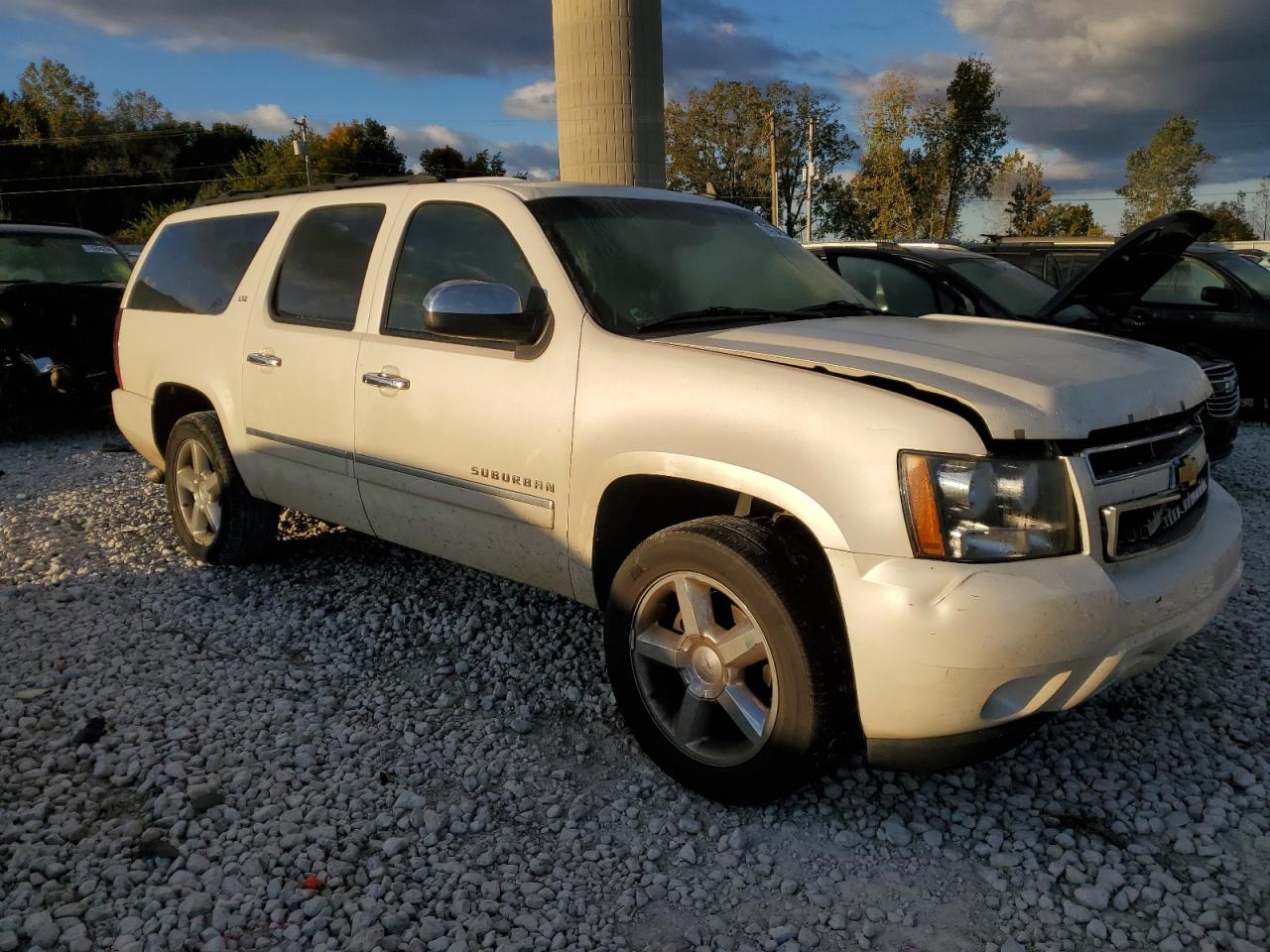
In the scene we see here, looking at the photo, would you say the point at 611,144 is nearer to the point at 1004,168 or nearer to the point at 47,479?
the point at 47,479

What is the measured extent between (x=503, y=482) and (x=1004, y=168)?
51290 millimetres

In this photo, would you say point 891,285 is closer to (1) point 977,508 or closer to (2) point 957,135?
(1) point 977,508

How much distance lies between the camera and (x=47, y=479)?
7195mm

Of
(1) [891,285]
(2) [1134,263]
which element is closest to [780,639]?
(2) [1134,263]

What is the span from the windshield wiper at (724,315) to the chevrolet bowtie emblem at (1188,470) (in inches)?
51.5

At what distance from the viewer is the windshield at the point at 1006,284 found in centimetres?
728

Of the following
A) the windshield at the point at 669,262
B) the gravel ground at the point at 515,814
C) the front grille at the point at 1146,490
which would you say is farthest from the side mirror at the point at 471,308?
the front grille at the point at 1146,490

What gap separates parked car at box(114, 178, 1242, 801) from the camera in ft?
7.70

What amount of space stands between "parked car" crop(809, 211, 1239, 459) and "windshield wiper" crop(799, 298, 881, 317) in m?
2.04

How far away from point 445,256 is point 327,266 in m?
0.76

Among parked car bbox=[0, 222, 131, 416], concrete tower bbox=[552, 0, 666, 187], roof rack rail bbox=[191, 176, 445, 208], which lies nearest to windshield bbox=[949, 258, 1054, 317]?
roof rack rail bbox=[191, 176, 445, 208]

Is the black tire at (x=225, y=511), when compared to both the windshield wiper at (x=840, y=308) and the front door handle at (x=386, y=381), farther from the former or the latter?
the windshield wiper at (x=840, y=308)

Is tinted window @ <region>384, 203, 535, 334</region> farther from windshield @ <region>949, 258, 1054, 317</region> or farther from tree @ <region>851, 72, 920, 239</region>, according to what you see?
tree @ <region>851, 72, 920, 239</region>

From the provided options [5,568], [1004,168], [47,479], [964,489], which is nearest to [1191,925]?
[964,489]
